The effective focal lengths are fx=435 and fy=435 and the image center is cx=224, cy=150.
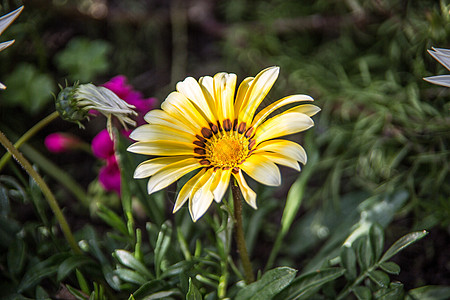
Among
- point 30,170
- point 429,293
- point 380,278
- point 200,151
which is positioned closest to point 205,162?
point 200,151

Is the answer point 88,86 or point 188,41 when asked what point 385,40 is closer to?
point 188,41

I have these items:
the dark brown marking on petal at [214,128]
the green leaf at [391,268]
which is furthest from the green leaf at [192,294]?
the green leaf at [391,268]

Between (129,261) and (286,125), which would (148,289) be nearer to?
(129,261)

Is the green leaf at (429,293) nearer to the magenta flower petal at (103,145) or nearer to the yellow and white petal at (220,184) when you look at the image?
the yellow and white petal at (220,184)

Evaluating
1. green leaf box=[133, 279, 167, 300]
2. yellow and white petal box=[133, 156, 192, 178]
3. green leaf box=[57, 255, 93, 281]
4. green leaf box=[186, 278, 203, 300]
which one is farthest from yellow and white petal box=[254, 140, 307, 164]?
green leaf box=[57, 255, 93, 281]

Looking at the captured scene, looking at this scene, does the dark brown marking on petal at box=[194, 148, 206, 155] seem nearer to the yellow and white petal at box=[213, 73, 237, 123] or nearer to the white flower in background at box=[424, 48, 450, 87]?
the yellow and white petal at box=[213, 73, 237, 123]

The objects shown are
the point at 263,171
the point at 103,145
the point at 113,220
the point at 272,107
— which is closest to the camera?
the point at 263,171

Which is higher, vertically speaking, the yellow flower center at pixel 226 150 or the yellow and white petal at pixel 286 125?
the yellow and white petal at pixel 286 125

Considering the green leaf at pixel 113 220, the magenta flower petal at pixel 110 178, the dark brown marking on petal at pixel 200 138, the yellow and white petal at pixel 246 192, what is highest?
the dark brown marking on petal at pixel 200 138
